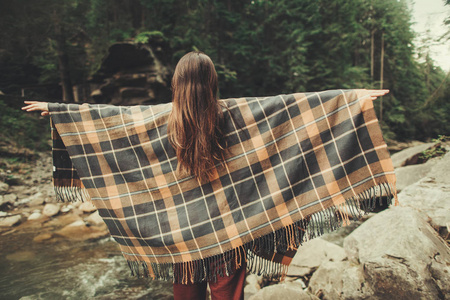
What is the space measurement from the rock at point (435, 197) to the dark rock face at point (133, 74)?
379 inches

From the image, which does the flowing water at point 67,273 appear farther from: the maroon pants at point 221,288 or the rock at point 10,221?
the maroon pants at point 221,288

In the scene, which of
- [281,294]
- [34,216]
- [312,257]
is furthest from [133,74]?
[281,294]

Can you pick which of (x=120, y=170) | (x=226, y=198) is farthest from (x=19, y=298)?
(x=226, y=198)

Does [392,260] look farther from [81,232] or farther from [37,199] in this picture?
[37,199]

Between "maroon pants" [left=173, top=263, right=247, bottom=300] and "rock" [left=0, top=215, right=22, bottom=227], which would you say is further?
"rock" [left=0, top=215, right=22, bottom=227]

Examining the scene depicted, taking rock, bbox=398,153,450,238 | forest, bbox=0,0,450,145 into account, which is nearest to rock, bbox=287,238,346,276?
rock, bbox=398,153,450,238

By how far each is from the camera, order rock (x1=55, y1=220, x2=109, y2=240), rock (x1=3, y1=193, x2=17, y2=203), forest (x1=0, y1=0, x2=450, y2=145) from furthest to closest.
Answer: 1. forest (x1=0, y1=0, x2=450, y2=145)
2. rock (x1=3, y1=193, x2=17, y2=203)
3. rock (x1=55, y1=220, x2=109, y2=240)

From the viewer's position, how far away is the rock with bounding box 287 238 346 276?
11.3 ft

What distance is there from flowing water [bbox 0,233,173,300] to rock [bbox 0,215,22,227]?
1.42ft

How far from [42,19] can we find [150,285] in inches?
614

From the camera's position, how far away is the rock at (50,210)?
18.0 feet

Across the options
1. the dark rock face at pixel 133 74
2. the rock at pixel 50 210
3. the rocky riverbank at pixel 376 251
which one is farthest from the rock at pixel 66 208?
the dark rock face at pixel 133 74

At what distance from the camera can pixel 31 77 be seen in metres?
13.2

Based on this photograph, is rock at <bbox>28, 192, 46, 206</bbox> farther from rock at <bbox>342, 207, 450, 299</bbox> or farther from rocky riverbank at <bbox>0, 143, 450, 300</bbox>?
rock at <bbox>342, 207, 450, 299</bbox>
